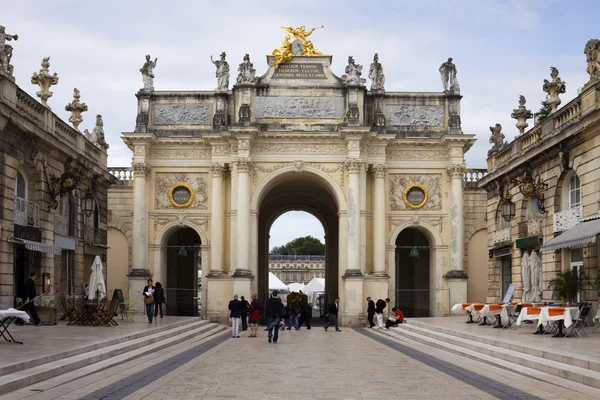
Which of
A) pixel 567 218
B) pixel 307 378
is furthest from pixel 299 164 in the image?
pixel 307 378

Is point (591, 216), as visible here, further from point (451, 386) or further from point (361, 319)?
point (361, 319)

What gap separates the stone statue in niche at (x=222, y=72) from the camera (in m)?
38.1

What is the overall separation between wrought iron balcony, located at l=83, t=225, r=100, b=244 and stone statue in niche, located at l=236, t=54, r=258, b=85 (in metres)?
9.80

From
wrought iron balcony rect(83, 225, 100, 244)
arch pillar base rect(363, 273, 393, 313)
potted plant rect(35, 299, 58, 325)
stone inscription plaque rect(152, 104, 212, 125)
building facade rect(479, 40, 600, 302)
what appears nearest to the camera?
building facade rect(479, 40, 600, 302)

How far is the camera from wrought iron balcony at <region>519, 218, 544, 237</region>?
89.5ft

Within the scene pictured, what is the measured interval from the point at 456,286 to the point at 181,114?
585 inches

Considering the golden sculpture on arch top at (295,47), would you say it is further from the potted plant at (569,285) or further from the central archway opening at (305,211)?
the potted plant at (569,285)

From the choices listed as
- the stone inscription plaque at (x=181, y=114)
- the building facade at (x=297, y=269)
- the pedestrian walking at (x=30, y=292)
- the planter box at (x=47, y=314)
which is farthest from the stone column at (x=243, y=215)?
the building facade at (x=297, y=269)

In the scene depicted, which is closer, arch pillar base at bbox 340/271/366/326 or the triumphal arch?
arch pillar base at bbox 340/271/366/326

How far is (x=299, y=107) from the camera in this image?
37719 millimetres

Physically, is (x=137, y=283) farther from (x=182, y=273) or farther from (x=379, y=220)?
(x=379, y=220)

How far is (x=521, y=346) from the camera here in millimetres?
16828

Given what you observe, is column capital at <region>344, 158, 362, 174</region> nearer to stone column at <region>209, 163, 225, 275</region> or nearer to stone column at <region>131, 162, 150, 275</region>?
stone column at <region>209, 163, 225, 275</region>

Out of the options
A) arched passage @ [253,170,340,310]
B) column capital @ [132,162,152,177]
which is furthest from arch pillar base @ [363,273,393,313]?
column capital @ [132,162,152,177]
